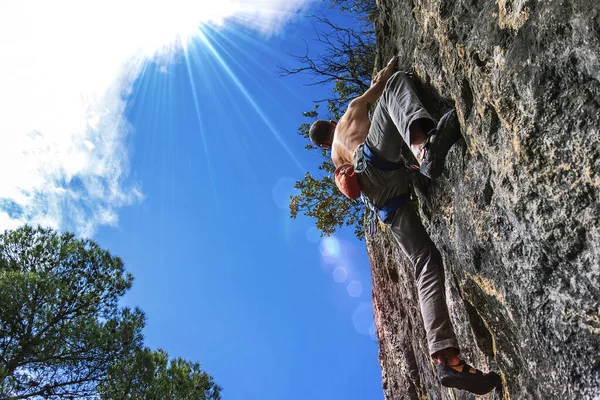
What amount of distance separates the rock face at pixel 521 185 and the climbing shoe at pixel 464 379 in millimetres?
249

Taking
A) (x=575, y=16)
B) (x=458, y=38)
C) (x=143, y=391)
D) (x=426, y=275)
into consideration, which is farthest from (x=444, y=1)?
(x=143, y=391)

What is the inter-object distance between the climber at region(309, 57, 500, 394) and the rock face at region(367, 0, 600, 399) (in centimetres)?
23

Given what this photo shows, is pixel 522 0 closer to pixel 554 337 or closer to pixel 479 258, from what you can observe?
pixel 479 258

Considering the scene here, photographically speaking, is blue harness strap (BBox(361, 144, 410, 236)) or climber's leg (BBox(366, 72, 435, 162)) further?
blue harness strap (BBox(361, 144, 410, 236))

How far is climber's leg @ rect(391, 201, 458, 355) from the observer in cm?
314

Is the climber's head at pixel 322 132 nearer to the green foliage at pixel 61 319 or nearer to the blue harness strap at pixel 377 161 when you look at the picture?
the blue harness strap at pixel 377 161

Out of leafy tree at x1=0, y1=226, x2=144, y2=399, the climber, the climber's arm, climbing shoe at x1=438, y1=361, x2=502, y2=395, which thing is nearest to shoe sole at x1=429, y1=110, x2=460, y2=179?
the climber

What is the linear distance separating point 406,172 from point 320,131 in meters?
1.44

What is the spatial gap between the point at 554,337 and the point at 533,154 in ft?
3.60

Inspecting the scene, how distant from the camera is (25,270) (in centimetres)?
973

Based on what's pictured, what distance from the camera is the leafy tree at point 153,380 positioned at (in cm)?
896

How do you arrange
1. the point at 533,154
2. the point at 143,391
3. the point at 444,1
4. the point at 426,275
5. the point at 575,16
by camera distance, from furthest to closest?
the point at 143,391 < the point at 426,275 < the point at 444,1 < the point at 533,154 < the point at 575,16

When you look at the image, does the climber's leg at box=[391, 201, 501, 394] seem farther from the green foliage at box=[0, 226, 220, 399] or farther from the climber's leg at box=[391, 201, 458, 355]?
the green foliage at box=[0, 226, 220, 399]

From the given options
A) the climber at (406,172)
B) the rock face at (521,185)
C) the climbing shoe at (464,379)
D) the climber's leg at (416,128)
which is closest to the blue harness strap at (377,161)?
the climber at (406,172)
